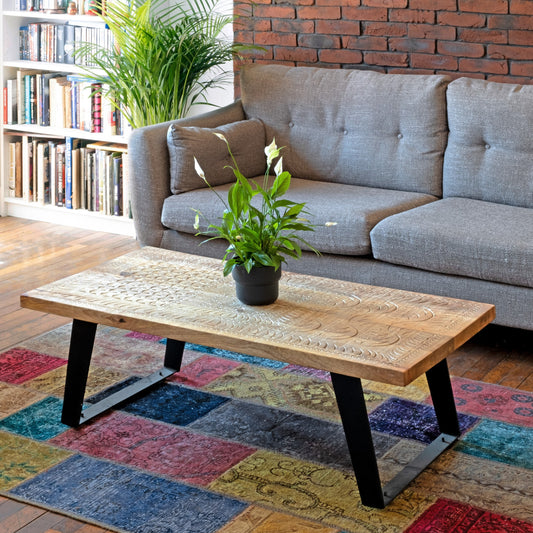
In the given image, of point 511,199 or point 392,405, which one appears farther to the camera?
point 511,199

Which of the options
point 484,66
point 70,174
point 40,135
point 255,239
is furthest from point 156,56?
point 255,239

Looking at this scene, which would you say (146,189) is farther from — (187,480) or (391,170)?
(187,480)

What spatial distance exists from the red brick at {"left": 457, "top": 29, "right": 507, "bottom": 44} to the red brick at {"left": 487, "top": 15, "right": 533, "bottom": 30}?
0.03 metres

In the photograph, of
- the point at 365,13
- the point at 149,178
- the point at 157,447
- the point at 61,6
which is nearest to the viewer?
the point at 157,447

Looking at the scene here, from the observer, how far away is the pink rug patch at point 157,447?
8.20 feet

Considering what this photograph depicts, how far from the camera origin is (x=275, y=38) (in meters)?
4.63

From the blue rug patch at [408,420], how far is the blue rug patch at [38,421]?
937mm

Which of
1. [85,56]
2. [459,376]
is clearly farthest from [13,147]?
[459,376]

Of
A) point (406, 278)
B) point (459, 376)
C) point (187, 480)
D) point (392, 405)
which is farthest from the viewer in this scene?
point (406, 278)

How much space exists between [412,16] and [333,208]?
1179 millimetres

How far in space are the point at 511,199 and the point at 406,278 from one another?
24.7 inches

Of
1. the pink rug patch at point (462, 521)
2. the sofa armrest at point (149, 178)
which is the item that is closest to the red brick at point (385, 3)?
the sofa armrest at point (149, 178)

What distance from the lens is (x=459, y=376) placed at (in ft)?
10.5

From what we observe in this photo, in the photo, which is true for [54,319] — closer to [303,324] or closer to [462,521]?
[303,324]
